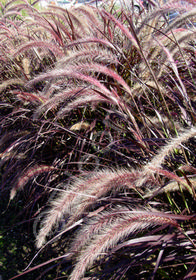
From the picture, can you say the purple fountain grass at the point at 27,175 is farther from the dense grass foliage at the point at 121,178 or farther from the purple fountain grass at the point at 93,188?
the purple fountain grass at the point at 93,188

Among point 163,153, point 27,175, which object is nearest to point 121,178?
point 163,153

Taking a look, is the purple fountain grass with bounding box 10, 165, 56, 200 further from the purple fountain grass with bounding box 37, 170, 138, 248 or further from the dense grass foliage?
the purple fountain grass with bounding box 37, 170, 138, 248

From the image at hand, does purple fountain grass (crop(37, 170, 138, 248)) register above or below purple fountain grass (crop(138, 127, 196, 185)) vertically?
below

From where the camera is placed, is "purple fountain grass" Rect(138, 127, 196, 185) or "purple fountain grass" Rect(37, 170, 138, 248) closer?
"purple fountain grass" Rect(138, 127, 196, 185)

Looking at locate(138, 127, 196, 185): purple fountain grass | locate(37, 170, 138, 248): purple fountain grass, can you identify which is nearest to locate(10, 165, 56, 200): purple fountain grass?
locate(37, 170, 138, 248): purple fountain grass

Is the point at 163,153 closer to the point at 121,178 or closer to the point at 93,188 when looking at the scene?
the point at 121,178

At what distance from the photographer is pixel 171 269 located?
5.52 ft

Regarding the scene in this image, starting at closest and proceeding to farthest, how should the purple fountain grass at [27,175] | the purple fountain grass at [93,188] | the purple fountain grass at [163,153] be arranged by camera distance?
the purple fountain grass at [163,153] → the purple fountain grass at [93,188] → the purple fountain grass at [27,175]

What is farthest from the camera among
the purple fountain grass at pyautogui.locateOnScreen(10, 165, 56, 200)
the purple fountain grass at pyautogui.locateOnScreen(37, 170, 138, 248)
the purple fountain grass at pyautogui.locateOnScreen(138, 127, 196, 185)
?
the purple fountain grass at pyautogui.locateOnScreen(10, 165, 56, 200)

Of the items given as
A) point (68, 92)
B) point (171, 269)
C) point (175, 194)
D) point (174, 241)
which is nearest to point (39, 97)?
point (68, 92)

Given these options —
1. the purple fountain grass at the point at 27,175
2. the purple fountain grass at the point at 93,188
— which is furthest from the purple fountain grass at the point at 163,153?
the purple fountain grass at the point at 27,175

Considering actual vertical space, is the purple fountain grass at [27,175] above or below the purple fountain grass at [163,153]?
below

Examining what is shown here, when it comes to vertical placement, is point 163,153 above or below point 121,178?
above

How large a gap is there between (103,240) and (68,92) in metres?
0.84
